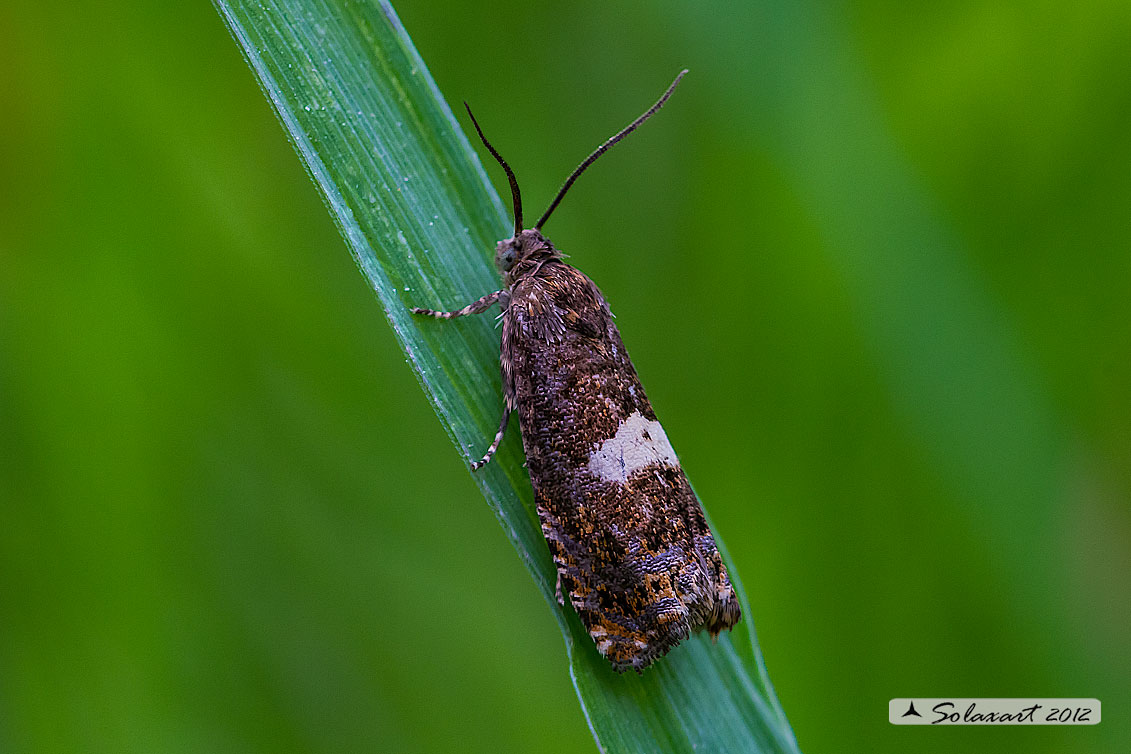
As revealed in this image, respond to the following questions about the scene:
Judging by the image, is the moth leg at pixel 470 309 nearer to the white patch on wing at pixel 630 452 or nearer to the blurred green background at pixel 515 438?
the blurred green background at pixel 515 438

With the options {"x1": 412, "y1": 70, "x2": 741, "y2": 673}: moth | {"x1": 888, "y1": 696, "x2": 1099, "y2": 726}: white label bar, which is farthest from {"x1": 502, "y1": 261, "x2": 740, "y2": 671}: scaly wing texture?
{"x1": 888, "y1": 696, "x2": 1099, "y2": 726}: white label bar

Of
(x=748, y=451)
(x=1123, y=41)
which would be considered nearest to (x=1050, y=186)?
(x=1123, y=41)

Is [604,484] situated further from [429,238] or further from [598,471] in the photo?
[429,238]

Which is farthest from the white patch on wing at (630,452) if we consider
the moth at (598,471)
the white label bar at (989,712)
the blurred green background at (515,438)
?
the white label bar at (989,712)

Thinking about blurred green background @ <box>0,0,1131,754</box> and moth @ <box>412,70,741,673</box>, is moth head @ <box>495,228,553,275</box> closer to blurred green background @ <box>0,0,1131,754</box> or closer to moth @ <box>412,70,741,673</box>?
moth @ <box>412,70,741,673</box>

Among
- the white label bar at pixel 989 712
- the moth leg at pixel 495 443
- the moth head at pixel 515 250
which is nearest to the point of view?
the moth leg at pixel 495 443

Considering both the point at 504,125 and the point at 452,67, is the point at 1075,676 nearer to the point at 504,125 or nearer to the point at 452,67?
the point at 504,125

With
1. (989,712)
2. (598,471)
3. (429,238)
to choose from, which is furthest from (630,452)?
(989,712)
